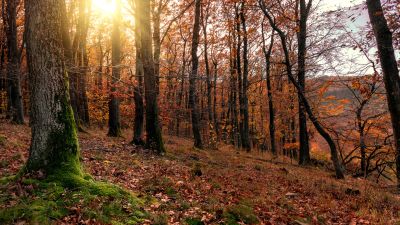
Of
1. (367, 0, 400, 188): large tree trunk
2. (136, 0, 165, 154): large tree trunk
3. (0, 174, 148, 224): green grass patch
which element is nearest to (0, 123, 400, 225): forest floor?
(0, 174, 148, 224): green grass patch

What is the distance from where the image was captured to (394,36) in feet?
32.9

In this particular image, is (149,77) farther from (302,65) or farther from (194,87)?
(302,65)

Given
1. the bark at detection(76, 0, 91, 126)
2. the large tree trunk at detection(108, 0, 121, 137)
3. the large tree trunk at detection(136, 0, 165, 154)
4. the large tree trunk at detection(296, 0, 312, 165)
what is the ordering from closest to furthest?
the large tree trunk at detection(136, 0, 165, 154), the large tree trunk at detection(296, 0, 312, 165), the large tree trunk at detection(108, 0, 121, 137), the bark at detection(76, 0, 91, 126)

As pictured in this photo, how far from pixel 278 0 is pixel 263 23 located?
Result: 1322cm

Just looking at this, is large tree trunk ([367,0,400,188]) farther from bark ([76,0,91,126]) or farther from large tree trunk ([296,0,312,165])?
bark ([76,0,91,126])

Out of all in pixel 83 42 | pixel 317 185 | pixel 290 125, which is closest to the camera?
pixel 317 185

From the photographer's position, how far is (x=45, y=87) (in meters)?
5.79

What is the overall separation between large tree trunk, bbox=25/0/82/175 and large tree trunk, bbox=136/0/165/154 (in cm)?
617

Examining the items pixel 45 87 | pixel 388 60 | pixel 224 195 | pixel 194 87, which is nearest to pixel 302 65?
pixel 388 60

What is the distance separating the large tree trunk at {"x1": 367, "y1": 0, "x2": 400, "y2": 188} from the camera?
909cm

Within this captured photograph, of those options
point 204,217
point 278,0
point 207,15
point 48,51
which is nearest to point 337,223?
point 204,217

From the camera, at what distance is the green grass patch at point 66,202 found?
4.66 meters

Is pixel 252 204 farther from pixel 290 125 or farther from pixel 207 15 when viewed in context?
→ pixel 290 125

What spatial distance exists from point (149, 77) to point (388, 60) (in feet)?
27.1
